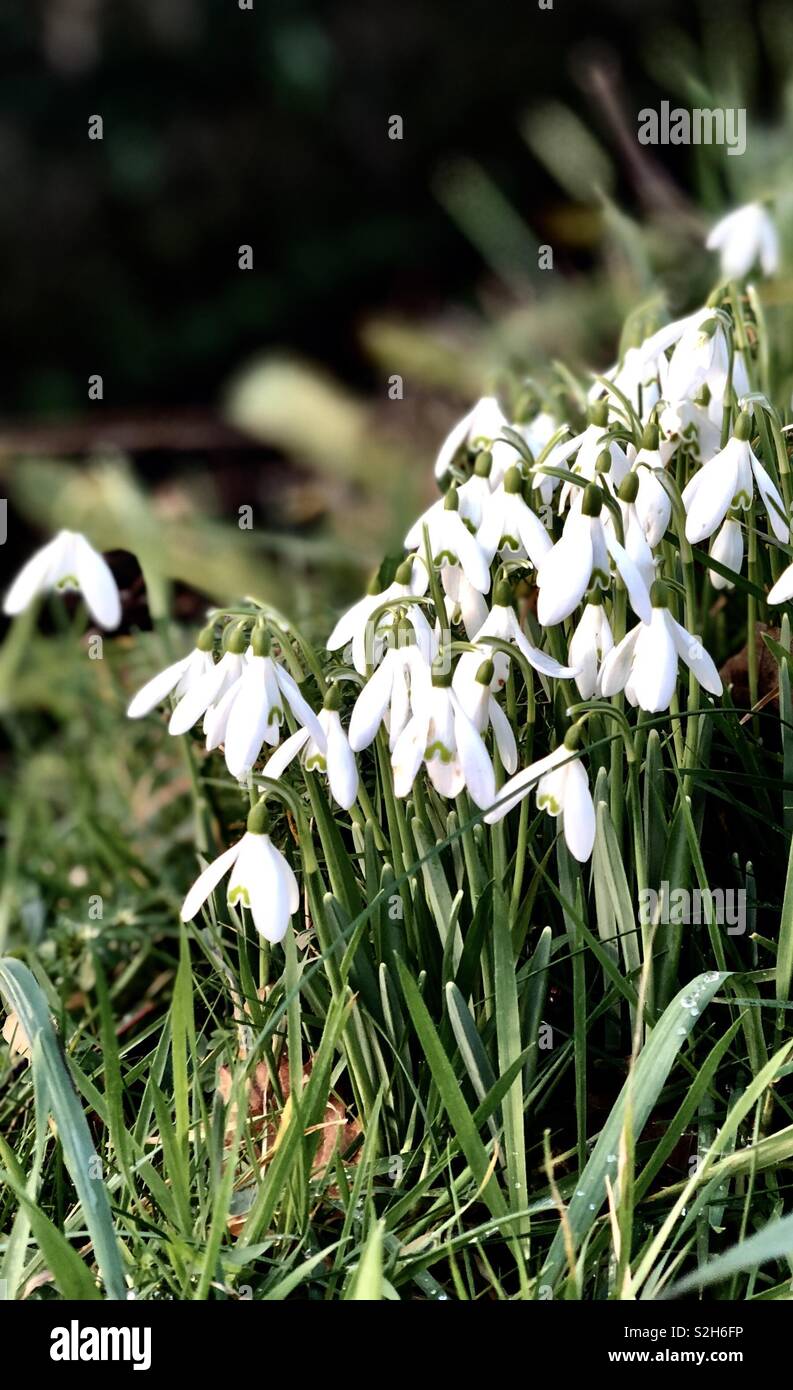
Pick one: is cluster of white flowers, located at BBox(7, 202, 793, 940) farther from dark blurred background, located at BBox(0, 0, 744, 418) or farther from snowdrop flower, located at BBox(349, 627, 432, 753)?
dark blurred background, located at BBox(0, 0, 744, 418)

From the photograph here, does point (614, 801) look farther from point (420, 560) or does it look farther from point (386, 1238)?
point (386, 1238)

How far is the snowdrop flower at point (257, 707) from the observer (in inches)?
48.4

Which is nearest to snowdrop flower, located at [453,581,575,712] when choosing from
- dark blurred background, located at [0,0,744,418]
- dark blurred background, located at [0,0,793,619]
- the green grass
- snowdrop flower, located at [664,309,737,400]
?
the green grass

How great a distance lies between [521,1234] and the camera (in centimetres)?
127

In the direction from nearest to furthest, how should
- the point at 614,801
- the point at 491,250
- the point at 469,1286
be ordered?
1. the point at 469,1286
2. the point at 614,801
3. the point at 491,250

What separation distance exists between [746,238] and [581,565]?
101 cm

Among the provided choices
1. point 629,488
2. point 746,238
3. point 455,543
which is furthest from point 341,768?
point 746,238

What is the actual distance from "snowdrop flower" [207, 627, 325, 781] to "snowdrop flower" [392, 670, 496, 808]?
3.1 inches

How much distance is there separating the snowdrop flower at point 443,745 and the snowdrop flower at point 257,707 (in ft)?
0.26

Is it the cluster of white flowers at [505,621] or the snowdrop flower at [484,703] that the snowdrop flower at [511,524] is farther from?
the snowdrop flower at [484,703]

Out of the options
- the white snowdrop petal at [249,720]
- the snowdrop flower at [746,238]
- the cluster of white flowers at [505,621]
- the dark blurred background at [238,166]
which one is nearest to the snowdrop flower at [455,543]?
the cluster of white flowers at [505,621]

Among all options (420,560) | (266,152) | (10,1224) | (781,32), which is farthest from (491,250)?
(10,1224)

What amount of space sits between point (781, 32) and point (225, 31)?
2.46 metres

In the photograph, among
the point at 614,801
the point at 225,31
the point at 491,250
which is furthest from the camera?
the point at 225,31
